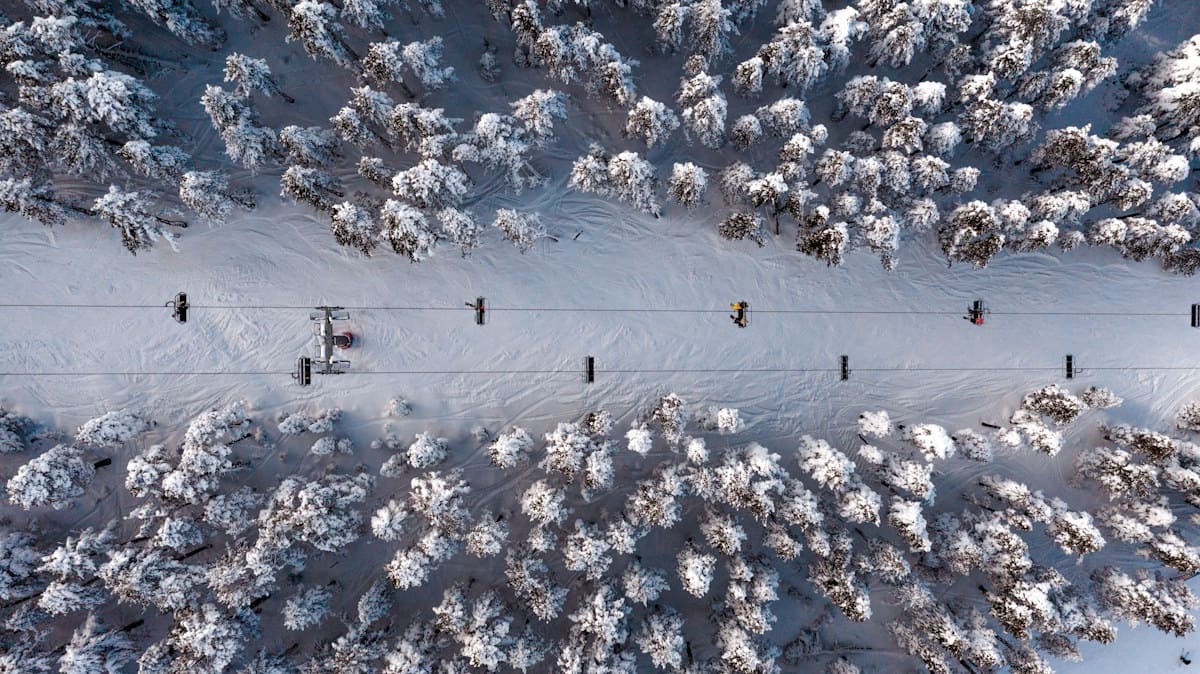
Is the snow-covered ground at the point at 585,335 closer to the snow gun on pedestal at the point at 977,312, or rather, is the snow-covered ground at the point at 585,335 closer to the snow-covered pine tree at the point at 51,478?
the snow gun on pedestal at the point at 977,312

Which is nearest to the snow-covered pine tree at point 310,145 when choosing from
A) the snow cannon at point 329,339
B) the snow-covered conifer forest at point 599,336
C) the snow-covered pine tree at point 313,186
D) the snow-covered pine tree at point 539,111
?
the snow-covered conifer forest at point 599,336

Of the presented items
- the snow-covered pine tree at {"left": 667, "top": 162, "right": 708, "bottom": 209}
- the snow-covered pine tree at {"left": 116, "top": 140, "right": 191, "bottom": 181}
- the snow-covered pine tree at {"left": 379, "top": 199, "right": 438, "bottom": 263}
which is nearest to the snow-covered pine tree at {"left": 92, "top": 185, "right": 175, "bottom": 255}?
the snow-covered pine tree at {"left": 116, "top": 140, "right": 191, "bottom": 181}

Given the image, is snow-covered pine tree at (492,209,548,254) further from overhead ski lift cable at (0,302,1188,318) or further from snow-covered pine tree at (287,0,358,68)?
snow-covered pine tree at (287,0,358,68)

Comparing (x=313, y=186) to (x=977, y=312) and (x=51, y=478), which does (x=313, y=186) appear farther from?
(x=977, y=312)

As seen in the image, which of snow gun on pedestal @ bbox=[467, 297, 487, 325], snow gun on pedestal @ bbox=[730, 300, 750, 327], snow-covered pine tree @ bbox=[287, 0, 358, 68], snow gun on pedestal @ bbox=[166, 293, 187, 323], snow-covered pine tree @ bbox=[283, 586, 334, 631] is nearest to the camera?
snow-covered pine tree @ bbox=[287, 0, 358, 68]

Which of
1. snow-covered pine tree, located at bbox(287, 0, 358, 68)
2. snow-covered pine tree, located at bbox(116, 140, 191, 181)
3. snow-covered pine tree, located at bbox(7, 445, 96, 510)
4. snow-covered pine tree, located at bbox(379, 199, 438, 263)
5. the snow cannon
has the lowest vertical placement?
snow-covered pine tree, located at bbox(7, 445, 96, 510)

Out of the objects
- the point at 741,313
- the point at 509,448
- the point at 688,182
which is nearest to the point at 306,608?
the point at 509,448
